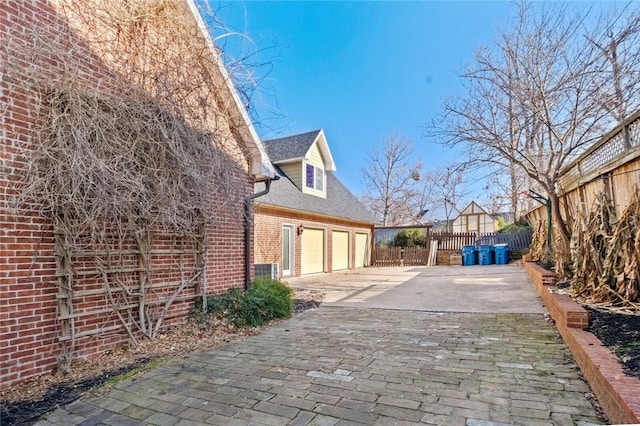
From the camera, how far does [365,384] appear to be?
10.9 ft

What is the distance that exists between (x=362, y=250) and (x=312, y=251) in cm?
531

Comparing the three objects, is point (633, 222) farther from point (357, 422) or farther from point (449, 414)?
point (357, 422)

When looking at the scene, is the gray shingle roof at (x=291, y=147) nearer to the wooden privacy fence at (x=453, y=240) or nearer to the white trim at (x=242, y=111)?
the white trim at (x=242, y=111)

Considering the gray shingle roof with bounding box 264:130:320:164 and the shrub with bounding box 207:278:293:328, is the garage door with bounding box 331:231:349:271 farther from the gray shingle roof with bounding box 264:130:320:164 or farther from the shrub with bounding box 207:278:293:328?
the shrub with bounding box 207:278:293:328

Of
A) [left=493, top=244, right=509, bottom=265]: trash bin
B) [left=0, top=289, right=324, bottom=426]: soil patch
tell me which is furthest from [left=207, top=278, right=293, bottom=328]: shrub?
[left=493, top=244, right=509, bottom=265]: trash bin

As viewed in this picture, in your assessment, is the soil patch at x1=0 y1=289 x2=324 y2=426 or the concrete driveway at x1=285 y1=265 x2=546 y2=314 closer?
the soil patch at x1=0 y1=289 x2=324 y2=426

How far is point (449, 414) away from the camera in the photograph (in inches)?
106

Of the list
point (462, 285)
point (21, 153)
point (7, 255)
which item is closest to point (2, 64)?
point (21, 153)

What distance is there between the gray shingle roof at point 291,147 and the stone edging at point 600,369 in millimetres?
11437

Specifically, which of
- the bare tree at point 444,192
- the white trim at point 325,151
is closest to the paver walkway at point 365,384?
the white trim at point 325,151

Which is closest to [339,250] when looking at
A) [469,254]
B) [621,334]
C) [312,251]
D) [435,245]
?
[312,251]

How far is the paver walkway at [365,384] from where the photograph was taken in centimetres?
273

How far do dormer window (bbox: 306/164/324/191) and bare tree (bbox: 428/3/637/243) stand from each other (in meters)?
6.83

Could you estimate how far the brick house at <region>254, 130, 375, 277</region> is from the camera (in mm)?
11633
